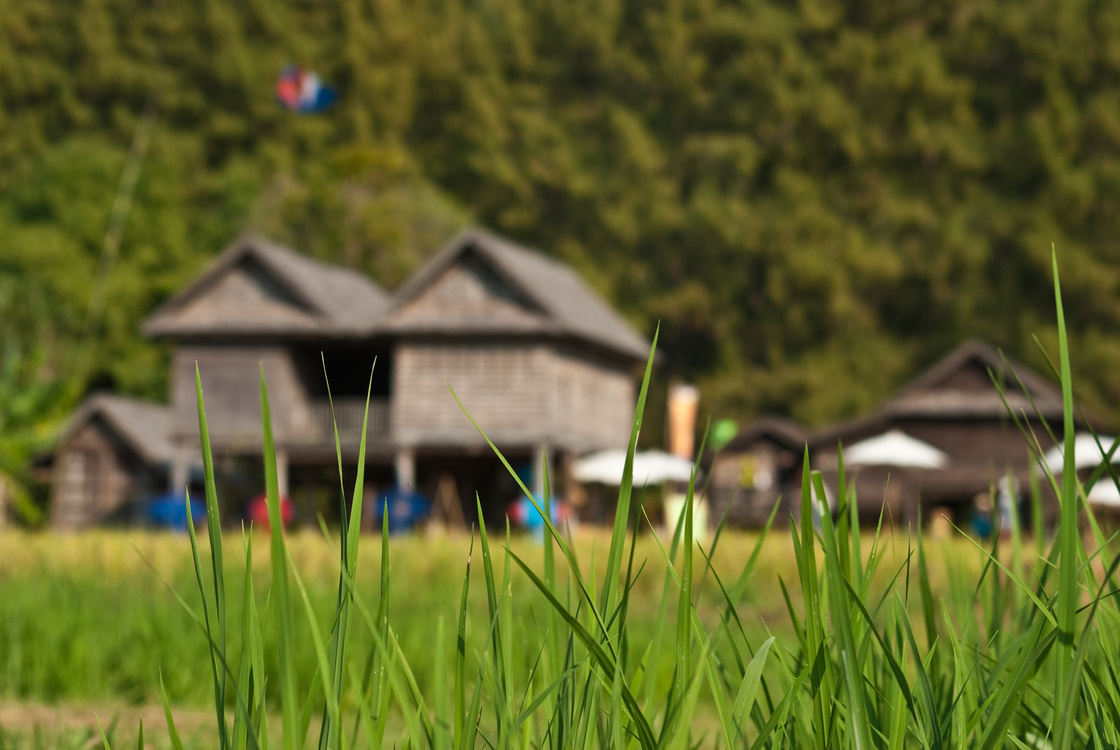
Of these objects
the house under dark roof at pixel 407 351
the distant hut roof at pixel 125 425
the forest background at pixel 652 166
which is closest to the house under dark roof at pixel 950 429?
the house under dark roof at pixel 407 351

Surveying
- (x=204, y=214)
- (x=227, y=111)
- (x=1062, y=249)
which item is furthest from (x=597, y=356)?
(x=227, y=111)

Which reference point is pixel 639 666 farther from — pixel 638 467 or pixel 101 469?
pixel 101 469

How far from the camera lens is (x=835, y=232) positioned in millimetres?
42500

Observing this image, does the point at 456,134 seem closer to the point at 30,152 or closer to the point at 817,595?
the point at 30,152

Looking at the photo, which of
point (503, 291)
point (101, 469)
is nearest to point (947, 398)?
point (503, 291)

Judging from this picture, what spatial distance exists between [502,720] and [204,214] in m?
46.3

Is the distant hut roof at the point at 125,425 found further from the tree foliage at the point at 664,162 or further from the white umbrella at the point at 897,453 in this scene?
the white umbrella at the point at 897,453

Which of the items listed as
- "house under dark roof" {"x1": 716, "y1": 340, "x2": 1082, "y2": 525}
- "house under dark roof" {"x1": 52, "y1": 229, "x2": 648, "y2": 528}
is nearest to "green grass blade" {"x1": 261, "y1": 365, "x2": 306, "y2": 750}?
"house under dark roof" {"x1": 52, "y1": 229, "x2": 648, "y2": 528}

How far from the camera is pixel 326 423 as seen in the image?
3034cm

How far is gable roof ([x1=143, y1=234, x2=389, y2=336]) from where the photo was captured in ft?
96.5

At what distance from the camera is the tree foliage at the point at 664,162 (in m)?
41.5

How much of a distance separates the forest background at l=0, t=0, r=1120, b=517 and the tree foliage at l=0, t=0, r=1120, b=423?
0.10 metres

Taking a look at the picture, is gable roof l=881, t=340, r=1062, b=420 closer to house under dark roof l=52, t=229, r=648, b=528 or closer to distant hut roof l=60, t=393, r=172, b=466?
house under dark roof l=52, t=229, r=648, b=528

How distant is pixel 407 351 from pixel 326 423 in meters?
2.44
